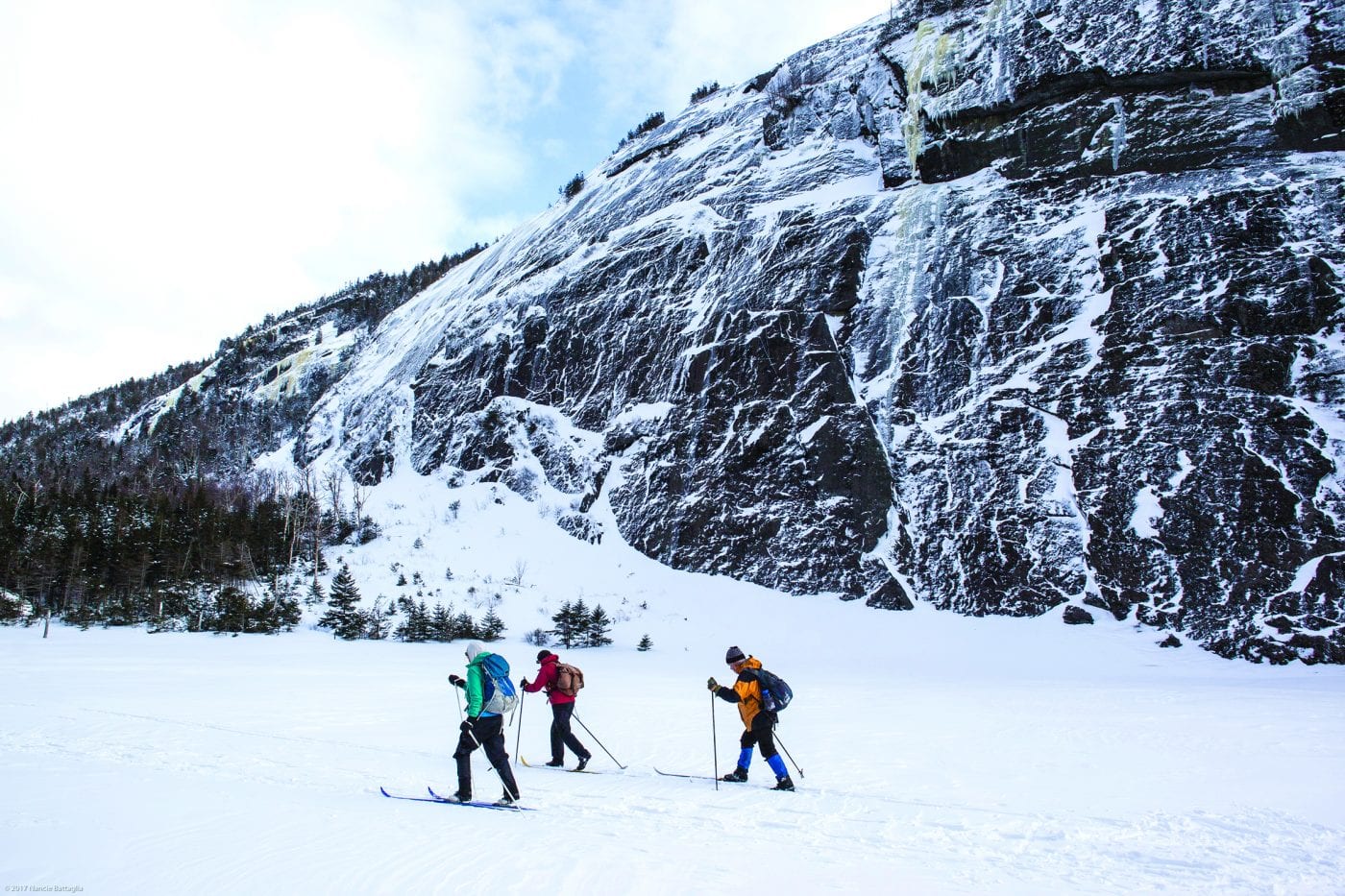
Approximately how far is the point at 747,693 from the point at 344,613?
27283mm

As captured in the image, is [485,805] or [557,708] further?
[557,708]

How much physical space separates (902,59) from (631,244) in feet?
68.5

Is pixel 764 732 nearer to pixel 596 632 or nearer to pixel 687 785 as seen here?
pixel 687 785

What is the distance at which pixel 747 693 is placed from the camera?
873cm

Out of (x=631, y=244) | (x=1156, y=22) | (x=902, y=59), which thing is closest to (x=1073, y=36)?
(x=1156, y=22)

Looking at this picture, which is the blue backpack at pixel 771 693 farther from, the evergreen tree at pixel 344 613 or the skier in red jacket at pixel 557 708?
the evergreen tree at pixel 344 613

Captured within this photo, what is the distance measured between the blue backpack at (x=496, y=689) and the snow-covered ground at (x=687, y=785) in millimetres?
1040

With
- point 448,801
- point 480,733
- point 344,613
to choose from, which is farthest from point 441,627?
point 480,733

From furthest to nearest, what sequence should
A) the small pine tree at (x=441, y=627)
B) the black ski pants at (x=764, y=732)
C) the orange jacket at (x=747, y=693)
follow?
1. the small pine tree at (x=441, y=627)
2. the orange jacket at (x=747, y=693)
3. the black ski pants at (x=764, y=732)

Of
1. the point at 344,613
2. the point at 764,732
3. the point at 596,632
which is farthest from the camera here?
the point at 344,613

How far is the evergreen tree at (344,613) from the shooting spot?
100.0 ft

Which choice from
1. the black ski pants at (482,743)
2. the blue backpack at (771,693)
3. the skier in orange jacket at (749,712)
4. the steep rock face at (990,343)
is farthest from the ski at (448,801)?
the steep rock face at (990,343)

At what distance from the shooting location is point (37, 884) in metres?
4.45

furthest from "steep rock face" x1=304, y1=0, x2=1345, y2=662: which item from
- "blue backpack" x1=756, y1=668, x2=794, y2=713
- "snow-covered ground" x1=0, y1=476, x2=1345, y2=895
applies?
"blue backpack" x1=756, y1=668, x2=794, y2=713
